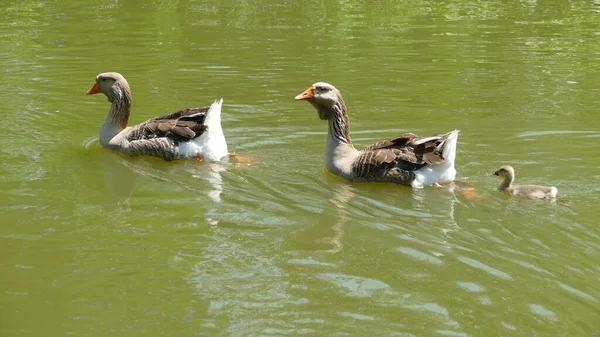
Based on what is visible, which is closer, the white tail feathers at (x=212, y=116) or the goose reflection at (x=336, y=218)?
the goose reflection at (x=336, y=218)

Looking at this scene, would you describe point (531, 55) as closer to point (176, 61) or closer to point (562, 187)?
point (176, 61)

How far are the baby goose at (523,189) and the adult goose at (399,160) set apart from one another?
67 cm

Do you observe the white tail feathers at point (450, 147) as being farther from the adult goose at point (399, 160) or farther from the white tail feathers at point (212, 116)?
the white tail feathers at point (212, 116)

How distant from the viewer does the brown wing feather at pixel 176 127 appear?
1273cm

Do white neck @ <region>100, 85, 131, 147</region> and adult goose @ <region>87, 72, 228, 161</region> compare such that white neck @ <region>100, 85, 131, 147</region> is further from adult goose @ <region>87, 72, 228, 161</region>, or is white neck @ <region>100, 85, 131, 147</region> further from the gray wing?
the gray wing

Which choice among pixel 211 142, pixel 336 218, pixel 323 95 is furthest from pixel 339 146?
pixel 336 218

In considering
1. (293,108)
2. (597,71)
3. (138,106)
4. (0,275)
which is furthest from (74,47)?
(0,275)

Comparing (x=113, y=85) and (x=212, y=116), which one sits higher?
(x=113, y=85)

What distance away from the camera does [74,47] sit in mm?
21766

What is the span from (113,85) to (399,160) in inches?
198

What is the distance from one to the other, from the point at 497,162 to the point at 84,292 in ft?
21.2

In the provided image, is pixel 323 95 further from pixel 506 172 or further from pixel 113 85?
pixel 113 85

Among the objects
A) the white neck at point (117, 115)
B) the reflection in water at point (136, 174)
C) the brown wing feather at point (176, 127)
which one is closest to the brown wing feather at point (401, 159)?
the reflection in water at point (136, 174)

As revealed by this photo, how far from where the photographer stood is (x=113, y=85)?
14.0m
